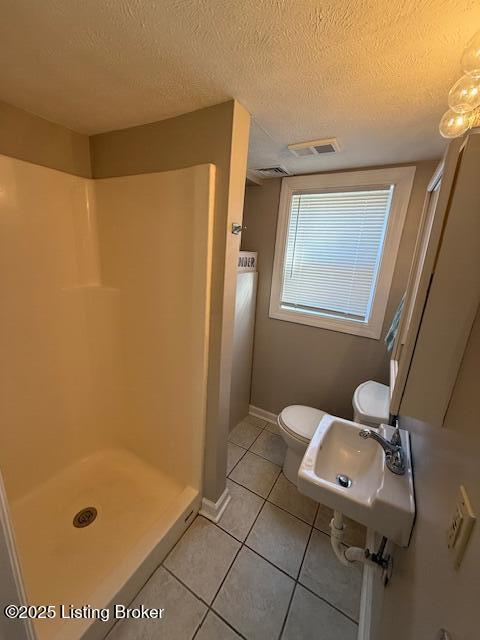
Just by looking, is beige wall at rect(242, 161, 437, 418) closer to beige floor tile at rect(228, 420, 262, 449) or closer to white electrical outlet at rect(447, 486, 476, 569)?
beige floor tile at rect(228, 420, 262, 449)

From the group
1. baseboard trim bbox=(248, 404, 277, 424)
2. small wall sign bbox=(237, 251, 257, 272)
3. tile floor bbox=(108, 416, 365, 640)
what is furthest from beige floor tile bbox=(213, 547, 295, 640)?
small wall sign bbox=(237, 251, 257, 272)

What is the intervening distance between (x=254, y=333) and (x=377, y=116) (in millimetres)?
1711

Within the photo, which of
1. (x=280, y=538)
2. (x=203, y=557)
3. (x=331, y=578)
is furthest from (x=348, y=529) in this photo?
(x=203, y=557)

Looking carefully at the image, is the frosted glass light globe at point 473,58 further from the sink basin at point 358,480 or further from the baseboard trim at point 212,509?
the baseboard trim at point 212,509

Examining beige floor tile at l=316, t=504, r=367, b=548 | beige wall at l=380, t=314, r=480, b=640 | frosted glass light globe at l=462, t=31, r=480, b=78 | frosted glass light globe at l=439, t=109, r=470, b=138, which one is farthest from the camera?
beige floor tile at l=316, t=504, r=367, b=548

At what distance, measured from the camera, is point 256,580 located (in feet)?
4.23

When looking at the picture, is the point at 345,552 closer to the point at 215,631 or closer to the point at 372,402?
the point at 215,631

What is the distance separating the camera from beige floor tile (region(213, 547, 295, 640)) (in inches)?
44.3

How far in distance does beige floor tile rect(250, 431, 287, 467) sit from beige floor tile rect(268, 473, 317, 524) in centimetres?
20

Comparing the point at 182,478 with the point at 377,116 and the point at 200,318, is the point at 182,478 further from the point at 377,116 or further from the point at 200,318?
the point at 377,116

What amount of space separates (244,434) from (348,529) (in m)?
1.01

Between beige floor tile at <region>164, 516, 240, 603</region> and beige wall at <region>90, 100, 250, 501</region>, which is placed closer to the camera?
beige wall at <region>90, 100, 250, 501</region>

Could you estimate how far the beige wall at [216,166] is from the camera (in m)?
1.15

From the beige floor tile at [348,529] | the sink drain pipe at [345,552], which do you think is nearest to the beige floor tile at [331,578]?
the beige floor tile at [348,529]
